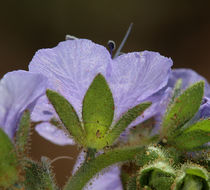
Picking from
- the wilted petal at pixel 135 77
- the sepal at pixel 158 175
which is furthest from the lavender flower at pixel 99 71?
the sepal at pixel 158 175

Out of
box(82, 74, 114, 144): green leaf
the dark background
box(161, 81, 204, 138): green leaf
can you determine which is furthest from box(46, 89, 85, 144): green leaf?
the dark background

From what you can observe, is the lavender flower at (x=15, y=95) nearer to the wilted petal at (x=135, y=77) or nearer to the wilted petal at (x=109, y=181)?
the wilted petal at (x=135, y=77)

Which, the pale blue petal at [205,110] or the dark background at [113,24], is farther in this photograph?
the dark background at [113,24]

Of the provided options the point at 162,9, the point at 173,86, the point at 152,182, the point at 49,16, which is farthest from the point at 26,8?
the point at 152,182

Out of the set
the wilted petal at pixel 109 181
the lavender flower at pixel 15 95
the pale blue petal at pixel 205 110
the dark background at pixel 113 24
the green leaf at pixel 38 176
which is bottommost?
the dark background at pixel 113 24

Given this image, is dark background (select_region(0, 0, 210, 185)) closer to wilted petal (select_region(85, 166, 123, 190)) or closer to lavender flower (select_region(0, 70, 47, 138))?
wilted petal (select_region(85, 166, 123, 190))

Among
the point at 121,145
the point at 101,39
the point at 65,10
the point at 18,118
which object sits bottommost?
the point at 101,39

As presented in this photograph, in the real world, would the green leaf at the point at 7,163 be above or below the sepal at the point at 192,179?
above

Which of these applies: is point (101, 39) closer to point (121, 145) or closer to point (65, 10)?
point (65, 10)

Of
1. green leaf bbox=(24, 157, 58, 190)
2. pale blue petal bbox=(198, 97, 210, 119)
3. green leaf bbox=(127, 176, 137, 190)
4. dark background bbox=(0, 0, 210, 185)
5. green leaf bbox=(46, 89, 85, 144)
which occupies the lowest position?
dark background bbox=(0, 0, 210, 185)
